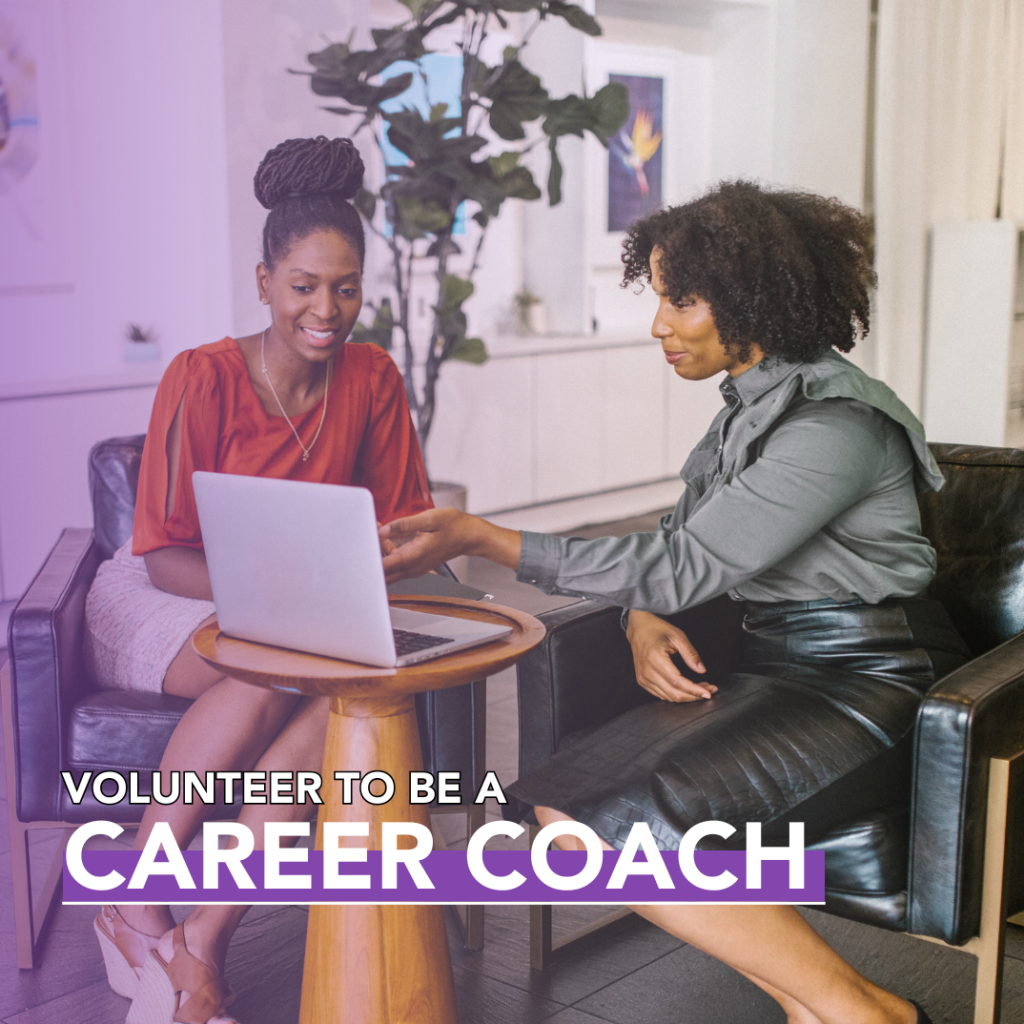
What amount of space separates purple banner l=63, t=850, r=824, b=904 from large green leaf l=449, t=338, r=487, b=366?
2.11 m

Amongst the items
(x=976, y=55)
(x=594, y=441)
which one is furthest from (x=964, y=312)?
(x=594, y=441)

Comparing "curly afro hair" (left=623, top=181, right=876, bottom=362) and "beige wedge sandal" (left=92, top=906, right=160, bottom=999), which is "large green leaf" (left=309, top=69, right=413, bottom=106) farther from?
"beige wedge sandal" (left=92, top=906, right=160, bottom=999)

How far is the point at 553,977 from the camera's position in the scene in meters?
2.01

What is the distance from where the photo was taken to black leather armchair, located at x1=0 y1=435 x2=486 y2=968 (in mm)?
1980

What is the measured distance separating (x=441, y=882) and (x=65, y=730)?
2.40 feet

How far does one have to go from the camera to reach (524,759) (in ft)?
6.53

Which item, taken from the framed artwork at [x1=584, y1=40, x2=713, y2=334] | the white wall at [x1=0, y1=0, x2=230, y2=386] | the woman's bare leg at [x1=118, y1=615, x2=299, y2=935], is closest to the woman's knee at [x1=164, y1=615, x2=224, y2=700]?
the woman's bare leg at [x1=118, y1=615, x2=299, y2=935]

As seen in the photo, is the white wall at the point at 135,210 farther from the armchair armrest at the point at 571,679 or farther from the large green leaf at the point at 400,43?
the armchair armrest at the point at 571,679

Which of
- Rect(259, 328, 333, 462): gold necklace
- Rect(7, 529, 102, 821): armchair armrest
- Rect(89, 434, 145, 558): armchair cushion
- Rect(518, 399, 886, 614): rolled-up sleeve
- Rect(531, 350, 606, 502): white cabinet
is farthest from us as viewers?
Rect(531, 350, 606, 502): white cabinet

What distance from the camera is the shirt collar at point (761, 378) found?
1757mm

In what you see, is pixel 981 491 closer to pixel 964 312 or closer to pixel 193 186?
pixel 193 186

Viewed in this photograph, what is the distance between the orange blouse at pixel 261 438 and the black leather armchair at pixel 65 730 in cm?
22

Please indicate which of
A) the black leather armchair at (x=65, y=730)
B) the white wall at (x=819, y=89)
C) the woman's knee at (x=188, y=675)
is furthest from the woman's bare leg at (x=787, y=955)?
the white wall at (x=819, y=89)

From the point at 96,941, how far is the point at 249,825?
519 millimetres
